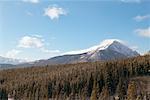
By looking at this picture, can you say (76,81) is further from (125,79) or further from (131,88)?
(131,88)

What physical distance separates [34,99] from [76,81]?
25.5 m

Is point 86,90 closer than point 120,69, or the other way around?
point 86,90

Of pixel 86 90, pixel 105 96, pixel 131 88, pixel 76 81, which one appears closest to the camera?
pixel 131 88

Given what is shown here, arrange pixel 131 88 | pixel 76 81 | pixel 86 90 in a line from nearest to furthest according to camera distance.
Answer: pixel 131 88, pixel 86 90, pixel 76 81

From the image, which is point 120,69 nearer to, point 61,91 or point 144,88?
point 144,88

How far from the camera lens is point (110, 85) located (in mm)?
189125

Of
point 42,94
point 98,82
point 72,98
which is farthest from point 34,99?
point 98,82

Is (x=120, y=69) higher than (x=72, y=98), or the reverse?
(x=120, y=69)

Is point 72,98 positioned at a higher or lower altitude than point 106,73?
lower

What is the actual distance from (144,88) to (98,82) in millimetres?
25403

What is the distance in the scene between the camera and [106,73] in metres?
192

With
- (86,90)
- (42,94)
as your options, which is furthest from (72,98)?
(42,94)

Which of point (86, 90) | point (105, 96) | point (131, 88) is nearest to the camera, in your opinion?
point (131, 88)

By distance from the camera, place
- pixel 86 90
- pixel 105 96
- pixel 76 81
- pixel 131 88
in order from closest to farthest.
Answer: pixel 131 88 < pixel 105 96 < pixel 86 90 < pixel 76 81
